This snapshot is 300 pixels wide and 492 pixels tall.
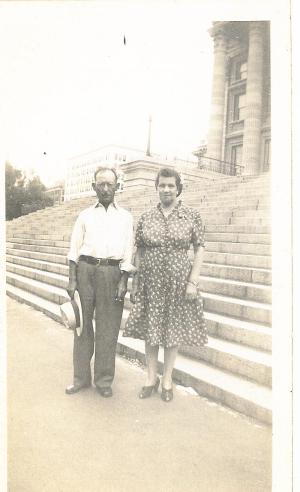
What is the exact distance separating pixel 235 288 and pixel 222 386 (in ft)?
3.62

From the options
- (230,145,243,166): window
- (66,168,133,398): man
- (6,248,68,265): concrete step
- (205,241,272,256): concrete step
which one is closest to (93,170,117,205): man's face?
(66,168,133,398): man

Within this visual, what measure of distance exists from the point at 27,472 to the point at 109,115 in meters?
2.32

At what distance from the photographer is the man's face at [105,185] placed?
271 centimetres

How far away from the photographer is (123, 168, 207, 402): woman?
2.68 m

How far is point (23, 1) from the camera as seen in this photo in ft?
7.48

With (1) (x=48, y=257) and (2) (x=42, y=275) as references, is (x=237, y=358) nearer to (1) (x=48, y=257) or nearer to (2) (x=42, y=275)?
(2) (x=42, y=275)

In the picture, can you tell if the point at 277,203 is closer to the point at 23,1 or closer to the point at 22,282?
the point at 23,1

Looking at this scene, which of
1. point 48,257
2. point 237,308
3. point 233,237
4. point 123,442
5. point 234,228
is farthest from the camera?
point 48,257

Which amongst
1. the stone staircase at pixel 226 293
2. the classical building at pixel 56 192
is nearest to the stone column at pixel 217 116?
the stone staircase at pixel 226 293

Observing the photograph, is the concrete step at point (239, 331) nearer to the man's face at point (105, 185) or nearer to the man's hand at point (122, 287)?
the man's hand at point (122, 287)

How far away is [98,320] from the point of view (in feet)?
9.46

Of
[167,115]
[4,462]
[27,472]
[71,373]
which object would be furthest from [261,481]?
[167,115]

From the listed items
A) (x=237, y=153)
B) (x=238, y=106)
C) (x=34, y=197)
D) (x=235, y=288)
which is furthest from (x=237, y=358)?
(x=238, y=106)

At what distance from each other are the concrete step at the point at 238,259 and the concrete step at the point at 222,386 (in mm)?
1097
